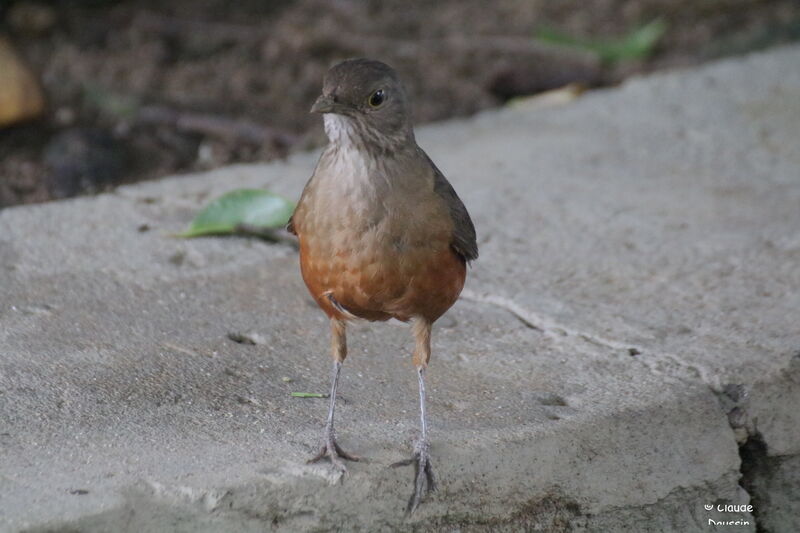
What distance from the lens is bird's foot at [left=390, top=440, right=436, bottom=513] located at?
321cm

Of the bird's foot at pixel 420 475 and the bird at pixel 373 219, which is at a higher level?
the bird at pixel 373 219

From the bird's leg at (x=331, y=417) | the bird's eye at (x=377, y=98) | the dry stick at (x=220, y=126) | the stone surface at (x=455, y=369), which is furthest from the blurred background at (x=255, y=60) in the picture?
the bird's eye at (x=377, y=98)

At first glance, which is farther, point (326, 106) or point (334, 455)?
point (326, 106)

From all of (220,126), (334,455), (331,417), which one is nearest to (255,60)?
(220,126)

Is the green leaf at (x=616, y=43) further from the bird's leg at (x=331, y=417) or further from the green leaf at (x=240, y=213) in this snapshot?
the bird's leg at (x=331, y=417)

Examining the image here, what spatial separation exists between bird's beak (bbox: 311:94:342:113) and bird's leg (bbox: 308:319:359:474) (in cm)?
68

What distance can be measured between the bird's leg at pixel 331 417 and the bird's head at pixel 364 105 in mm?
593

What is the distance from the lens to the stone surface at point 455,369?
125 inches

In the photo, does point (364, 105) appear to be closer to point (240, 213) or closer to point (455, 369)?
point (455, 369)

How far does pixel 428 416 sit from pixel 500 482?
13.5 inches

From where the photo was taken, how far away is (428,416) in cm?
354

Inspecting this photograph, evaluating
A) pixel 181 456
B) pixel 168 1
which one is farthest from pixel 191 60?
pixel 181 456

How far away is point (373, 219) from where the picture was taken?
11.1ft

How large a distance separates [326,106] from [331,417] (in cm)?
91
